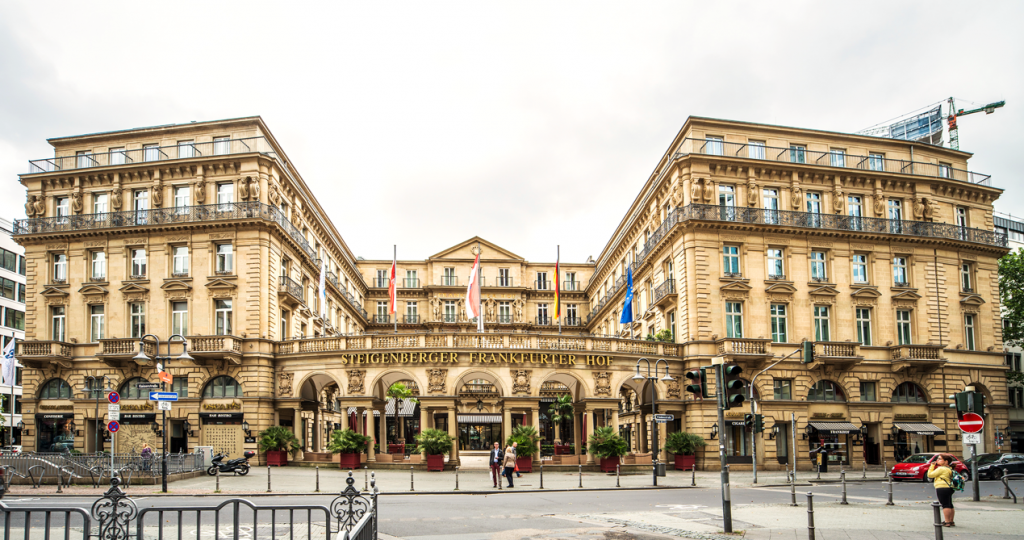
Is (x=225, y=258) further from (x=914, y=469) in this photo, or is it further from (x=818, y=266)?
(x=914, y=469)

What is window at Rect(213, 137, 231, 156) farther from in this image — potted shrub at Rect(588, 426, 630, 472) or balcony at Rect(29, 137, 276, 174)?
potted shrub at Rect(588, 426, 630, 472)

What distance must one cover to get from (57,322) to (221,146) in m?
14.2

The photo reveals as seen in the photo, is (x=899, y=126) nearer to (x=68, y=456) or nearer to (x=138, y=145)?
(x=138, y=145)

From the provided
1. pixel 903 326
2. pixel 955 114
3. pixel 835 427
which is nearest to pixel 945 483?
pixel 835 427

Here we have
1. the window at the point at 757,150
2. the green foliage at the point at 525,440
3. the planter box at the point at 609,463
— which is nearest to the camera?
the green foliage at the point at 525,440

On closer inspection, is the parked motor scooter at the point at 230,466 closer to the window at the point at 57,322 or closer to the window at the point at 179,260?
the window at the point at 179,260

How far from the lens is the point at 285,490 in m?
27.2

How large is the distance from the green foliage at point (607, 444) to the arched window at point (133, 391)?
83.3ft

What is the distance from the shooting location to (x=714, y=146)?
4619 cm

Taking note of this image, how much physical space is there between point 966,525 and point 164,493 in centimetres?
2307

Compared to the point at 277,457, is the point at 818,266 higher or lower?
higher

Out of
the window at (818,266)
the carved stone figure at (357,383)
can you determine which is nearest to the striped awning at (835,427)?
the window at (818,266)

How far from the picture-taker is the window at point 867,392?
4566 centimetres

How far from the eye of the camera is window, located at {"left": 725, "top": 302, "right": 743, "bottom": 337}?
4450cm
